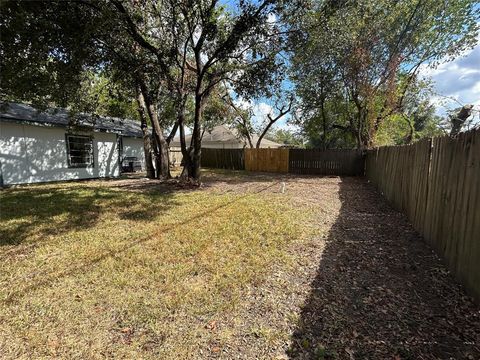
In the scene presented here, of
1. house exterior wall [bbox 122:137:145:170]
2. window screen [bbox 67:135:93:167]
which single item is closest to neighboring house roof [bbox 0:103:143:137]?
window screen [bbox 67:135:93:167]

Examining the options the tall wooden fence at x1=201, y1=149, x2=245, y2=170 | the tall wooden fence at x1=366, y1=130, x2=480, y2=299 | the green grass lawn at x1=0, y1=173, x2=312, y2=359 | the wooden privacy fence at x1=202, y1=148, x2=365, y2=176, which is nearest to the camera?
the green grass lawn at x1=0, y1=173, x2=312, y2=359

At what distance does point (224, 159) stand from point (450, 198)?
1541cm

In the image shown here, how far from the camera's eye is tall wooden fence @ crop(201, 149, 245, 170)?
56.8ft

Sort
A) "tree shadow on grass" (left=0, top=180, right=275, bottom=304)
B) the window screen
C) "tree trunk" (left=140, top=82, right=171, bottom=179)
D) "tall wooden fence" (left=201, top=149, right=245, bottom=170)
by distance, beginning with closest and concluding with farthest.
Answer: "tree shadow on grass" (left=0, top=180, right=275, bottom=304) < "tree trunk" (left=140, top=82, right=171, bottom=179) < the window screen < "tall wooden fence" (left=201, top=149, right=245, bottom=170)

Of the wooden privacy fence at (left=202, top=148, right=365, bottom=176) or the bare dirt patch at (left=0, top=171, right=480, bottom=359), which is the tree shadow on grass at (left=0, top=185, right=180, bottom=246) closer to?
the bare dirt patch at (left=0, top=171, right=480, bottom=359)

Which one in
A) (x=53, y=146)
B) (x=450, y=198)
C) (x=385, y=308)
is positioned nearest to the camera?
(x=385, y=308)

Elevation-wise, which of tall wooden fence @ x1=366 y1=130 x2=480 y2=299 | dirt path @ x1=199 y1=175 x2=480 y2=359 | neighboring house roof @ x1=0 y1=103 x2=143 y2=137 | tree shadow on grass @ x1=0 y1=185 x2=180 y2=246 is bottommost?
dirt path @ x1=199 y1=175 x2=480 y2=359

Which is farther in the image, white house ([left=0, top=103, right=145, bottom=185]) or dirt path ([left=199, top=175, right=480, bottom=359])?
white house ([left=0, top=103, right=145, bottom=185])

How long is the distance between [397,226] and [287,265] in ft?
8.88

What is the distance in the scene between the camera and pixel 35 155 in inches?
379

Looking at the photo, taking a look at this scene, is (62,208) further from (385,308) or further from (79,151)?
(385,308)

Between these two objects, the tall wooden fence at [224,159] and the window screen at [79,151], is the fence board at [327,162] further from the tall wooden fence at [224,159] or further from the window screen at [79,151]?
the window screen at [79,151]

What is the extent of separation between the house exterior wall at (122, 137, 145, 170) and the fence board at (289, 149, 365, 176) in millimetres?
8698

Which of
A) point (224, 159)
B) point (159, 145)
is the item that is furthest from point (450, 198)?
point (224, 159)
